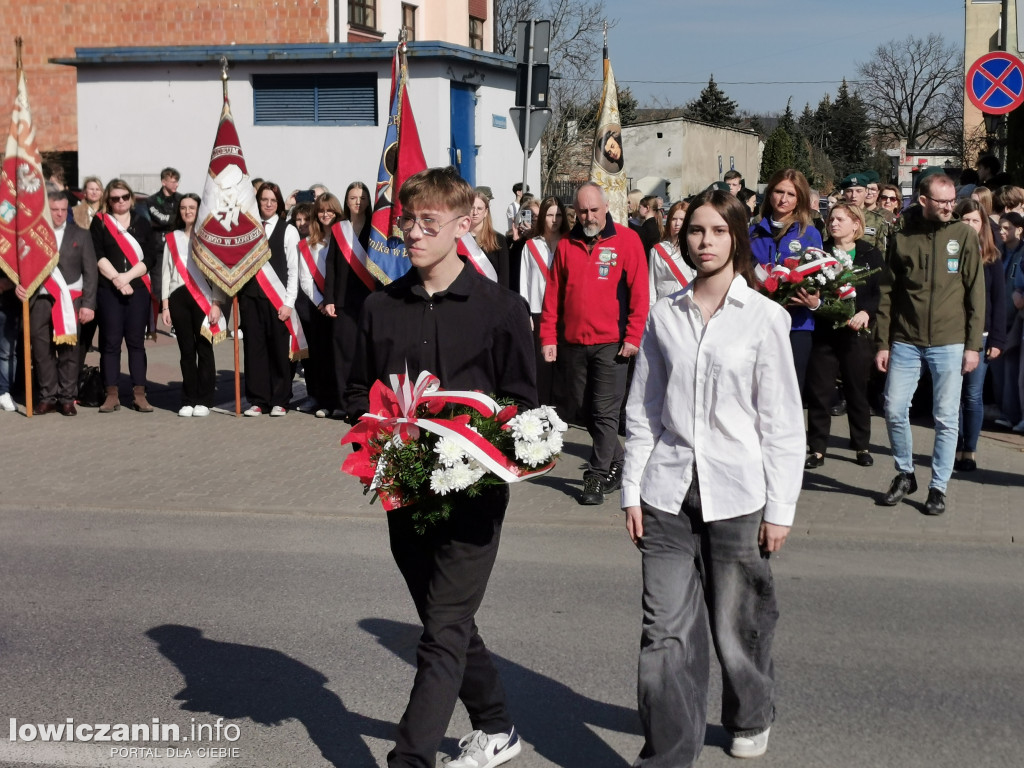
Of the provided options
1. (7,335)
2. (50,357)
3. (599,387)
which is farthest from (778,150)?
(599,387)

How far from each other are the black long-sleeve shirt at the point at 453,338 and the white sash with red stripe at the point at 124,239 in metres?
8.96

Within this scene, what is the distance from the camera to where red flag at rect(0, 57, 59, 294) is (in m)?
12.3

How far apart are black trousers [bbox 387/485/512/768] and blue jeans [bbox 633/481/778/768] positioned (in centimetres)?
54

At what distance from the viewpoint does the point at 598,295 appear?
8.96 m

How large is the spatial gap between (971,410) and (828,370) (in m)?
1.12

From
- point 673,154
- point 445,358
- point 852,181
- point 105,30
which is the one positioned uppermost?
point 105,30

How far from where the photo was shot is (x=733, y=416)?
14.0 feet

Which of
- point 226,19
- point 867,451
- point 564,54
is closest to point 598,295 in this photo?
point 867,451

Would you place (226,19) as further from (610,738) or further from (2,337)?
(610,738)

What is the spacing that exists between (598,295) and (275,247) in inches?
185

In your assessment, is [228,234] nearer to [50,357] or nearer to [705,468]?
[50,357]

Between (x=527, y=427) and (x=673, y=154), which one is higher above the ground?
(x=673, y=154)

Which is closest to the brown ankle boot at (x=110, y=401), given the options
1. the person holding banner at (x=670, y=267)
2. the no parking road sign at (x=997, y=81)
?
the person holding banner at (x=670, y=267)

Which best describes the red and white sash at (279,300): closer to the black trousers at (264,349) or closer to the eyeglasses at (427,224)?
the black trousers at (264,349)
